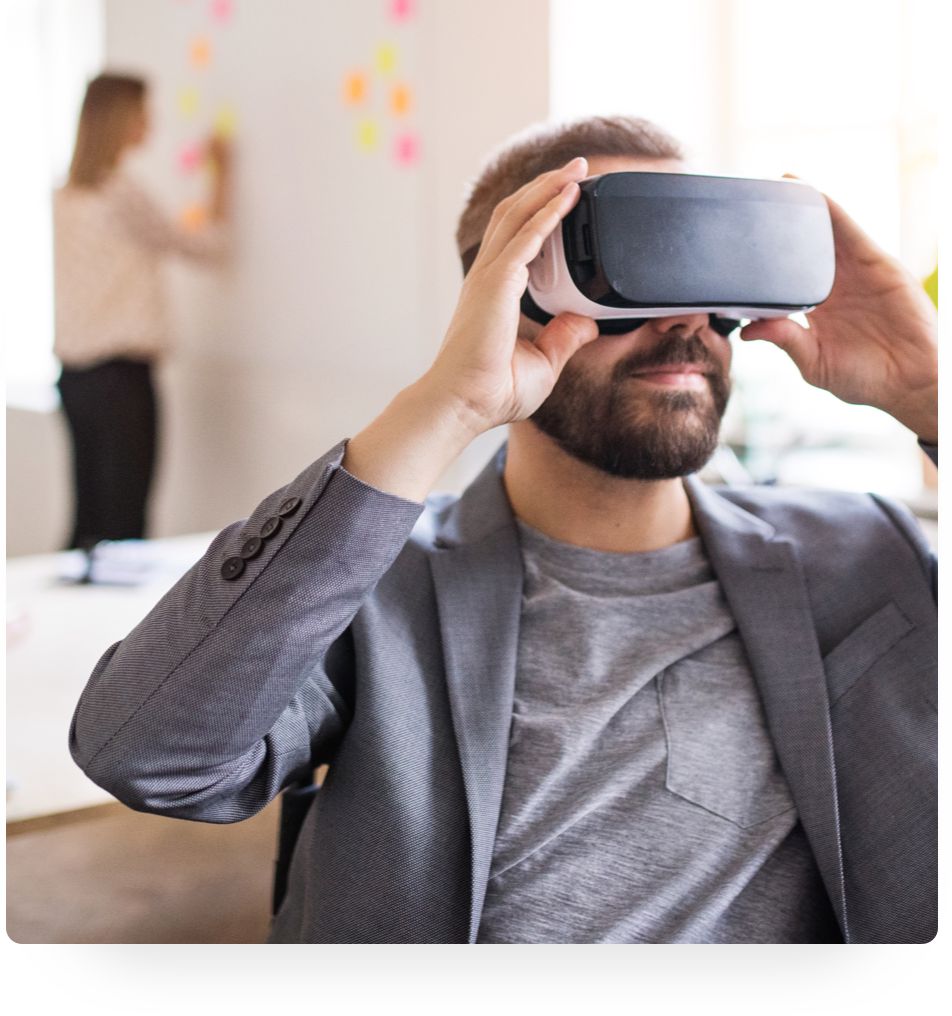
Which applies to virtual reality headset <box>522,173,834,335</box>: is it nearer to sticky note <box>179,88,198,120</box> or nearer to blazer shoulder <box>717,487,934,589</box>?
blazer shoulder <box>717,487,934,589</box>

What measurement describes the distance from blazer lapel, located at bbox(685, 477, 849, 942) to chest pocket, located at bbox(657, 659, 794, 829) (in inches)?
0.6

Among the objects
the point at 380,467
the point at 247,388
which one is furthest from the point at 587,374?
the point at 247,388

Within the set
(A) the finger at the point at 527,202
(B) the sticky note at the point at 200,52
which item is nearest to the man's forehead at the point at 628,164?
(A) the finger at the point at 527,202

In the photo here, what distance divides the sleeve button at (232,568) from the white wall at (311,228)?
362 mm

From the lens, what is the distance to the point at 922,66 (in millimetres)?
953

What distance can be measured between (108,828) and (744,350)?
35.7 inches

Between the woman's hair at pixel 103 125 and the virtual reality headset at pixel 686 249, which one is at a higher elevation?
the woman's hair at pixel 103 125

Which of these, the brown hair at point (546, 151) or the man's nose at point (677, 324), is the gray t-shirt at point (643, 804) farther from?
the brown hair at point (546, 151)

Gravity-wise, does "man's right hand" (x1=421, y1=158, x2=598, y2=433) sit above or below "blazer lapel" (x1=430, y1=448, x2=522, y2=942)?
above

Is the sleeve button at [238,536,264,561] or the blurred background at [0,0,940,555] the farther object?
the blurred background at [0,0,940,555]

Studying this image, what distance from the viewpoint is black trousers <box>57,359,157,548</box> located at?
52.9 inches

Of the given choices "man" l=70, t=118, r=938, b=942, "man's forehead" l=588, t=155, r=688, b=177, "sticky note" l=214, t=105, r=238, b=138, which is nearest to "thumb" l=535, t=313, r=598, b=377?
"man" l=70, t=118, r=938, b=942

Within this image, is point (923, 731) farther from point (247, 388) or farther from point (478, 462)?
point (247, 388)

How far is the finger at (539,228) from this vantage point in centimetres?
77
